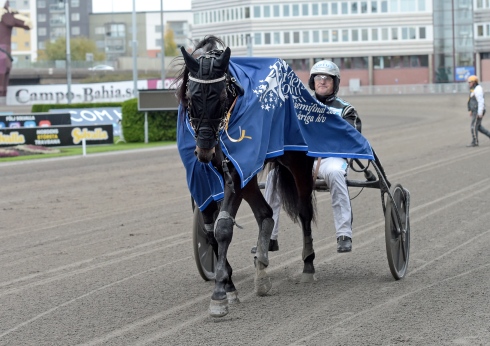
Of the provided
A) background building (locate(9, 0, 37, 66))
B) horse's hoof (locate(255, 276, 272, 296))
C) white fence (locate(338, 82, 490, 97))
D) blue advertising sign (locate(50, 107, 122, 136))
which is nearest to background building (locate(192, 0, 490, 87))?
white fence (locate(338, 82, 490, 97))

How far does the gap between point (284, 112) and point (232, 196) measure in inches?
35.8

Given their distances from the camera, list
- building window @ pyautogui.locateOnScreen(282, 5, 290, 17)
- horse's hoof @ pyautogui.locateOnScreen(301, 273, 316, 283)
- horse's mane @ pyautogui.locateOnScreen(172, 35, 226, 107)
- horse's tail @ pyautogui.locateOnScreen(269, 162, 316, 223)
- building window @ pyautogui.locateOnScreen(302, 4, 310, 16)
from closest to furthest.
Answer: horse's mane @ pyautogui.locateOnScreen(172, 35, 226, 107), horse's hoof @ pyautogui.locateOnScreen(301, 273, 316, 283), horse's tail @ pyautogui.locateOnScreen(269, 162, 316, 223), building window @ pyautogui.locateOnScreen(282, 5, 290, 17), building window @ pyautogui.locateOnScreen(302, 4, 310, 16)

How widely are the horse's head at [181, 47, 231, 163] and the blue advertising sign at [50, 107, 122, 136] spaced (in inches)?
920

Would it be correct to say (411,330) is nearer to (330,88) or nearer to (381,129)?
(330,88)

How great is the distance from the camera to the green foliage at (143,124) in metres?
28.1

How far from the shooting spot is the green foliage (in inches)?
1104

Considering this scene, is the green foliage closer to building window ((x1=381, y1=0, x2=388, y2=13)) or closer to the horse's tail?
the horse's tail

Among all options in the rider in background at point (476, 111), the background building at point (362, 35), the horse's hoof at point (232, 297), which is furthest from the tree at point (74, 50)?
the horse's hoof at point (232, 297)

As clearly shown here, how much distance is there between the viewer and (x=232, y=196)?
5.91m

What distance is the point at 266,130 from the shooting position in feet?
20.0

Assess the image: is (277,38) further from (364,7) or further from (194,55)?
(194,55)

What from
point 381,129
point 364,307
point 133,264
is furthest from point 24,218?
point 381,129

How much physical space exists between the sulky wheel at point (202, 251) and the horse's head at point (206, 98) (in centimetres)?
139

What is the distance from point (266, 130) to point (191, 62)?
80cm
